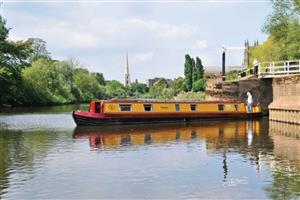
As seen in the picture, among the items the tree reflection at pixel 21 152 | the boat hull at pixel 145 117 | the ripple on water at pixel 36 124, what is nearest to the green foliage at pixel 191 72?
the boat hull at pixel 145 117

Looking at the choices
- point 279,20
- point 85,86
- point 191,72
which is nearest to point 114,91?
point 85,86

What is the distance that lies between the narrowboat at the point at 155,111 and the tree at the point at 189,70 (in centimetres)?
6930

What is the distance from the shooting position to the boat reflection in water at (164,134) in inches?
888

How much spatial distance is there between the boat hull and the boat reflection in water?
0.71m

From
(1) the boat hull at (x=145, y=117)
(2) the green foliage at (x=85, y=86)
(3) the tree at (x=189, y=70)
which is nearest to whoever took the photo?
(1) the boat hull at (x=145, y=117)

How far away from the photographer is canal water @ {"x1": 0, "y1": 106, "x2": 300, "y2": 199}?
1251cm

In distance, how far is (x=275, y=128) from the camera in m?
28.8

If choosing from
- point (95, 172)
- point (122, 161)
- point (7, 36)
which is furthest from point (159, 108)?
point (7, 36)

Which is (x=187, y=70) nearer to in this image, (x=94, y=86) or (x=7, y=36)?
(x=94, y=86)

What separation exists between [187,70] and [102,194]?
3765 inches

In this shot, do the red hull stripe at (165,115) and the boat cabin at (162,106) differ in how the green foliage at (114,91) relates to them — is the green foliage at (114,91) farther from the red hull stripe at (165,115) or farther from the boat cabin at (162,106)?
the red hull stripe at (165,115)

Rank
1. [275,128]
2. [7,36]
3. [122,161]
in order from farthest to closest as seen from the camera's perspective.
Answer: [7,36] < [275,128] < [122,161]

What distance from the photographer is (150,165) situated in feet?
52.7

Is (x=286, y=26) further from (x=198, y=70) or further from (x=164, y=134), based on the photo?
(x=198, y=70)
